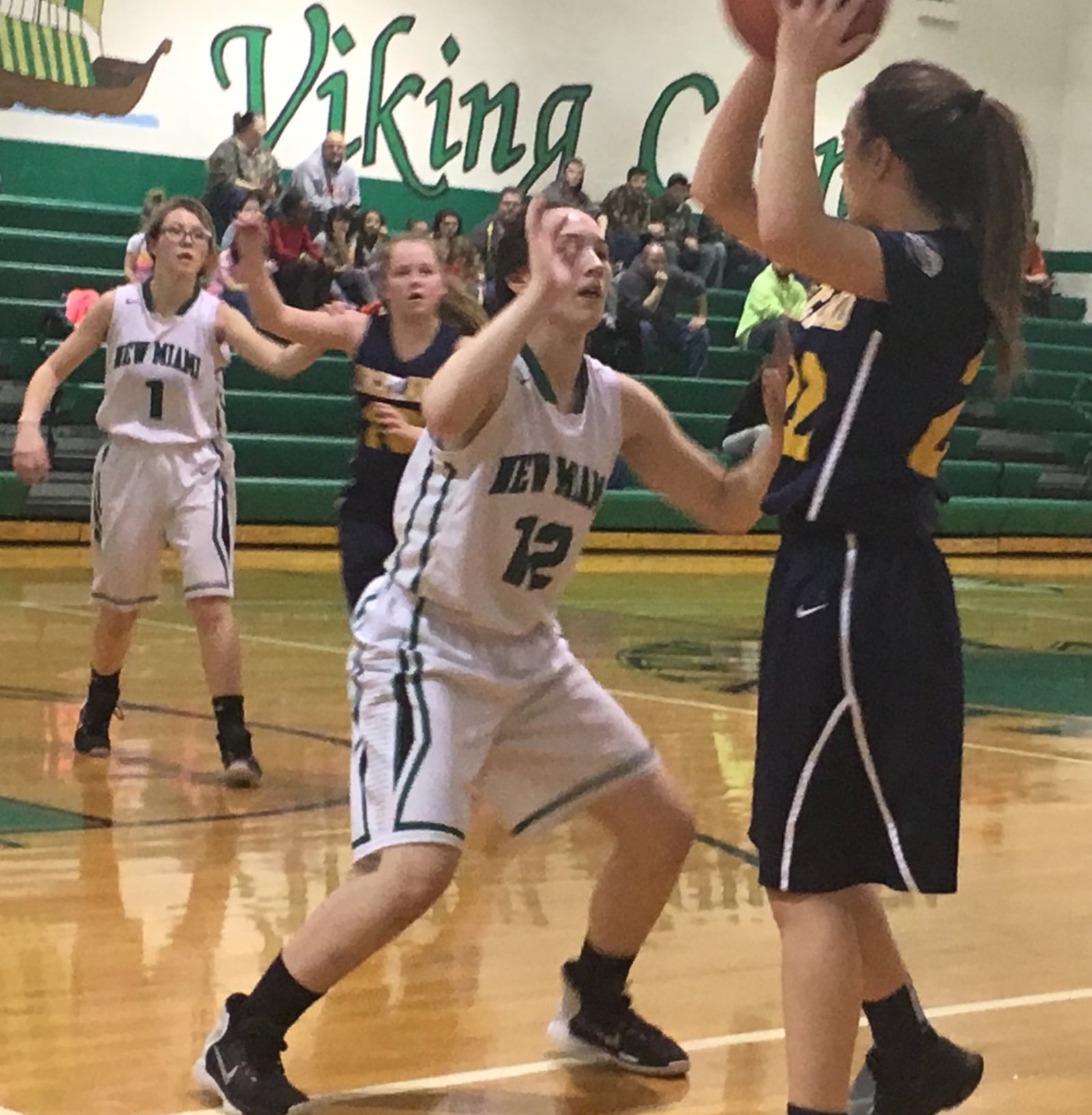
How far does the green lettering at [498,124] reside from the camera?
62.4 ft

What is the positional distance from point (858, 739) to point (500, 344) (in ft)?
2.63

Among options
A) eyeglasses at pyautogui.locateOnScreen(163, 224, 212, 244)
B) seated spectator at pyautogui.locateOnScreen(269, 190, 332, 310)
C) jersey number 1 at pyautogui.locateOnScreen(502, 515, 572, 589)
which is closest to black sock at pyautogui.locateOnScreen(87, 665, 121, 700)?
eyeglasses at pyautogui.locateOnScreen(163, 224, 212, 244)

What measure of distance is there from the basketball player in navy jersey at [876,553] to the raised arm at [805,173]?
2cm

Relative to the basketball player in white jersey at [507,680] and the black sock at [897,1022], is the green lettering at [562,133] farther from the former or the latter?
the black sock at [897,1022]

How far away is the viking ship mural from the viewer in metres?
16.5

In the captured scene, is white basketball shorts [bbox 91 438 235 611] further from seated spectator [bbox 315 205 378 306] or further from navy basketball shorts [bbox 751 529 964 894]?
seated spectator [bbox 315 205 378 306]

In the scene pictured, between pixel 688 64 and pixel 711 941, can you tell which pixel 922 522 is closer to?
pixel 711 941

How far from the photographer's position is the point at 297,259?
14.8 metres

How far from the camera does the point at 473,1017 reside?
3.84m

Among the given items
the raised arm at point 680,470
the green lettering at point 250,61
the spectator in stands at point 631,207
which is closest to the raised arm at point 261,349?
the raised arm at point 680,470

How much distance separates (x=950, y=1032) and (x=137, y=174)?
1448cm

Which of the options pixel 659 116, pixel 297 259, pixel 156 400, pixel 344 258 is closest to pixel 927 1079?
pixel 156 400

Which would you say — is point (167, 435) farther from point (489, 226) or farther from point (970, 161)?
point (489, 226)

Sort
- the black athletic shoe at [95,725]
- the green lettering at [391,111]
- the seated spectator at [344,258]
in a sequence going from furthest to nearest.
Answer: the green lettering at [391,111], the seated spectator at [344,258], the black athletic shoe at [95,725]
